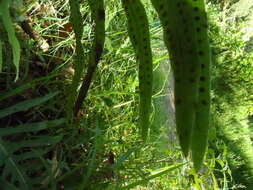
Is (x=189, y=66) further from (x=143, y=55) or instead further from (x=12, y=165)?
(x=12, y=165)

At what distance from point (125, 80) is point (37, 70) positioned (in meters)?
0.32

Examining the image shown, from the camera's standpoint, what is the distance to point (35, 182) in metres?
0.58

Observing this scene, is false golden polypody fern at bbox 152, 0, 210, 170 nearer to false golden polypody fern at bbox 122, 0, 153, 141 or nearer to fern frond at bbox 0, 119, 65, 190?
false golden polypody fern at bbox 122, 0, 153, 141

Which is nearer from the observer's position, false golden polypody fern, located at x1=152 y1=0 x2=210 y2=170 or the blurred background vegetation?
false golden polypody fern, located at x1=152 y1=0 x2=210 y2=170

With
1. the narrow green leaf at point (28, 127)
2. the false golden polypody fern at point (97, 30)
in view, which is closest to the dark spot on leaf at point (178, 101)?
the false golden polypody fern at point (97, 30)

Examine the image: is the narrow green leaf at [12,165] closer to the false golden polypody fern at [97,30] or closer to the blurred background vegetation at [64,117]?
the blurred background vegetation at [64,117]

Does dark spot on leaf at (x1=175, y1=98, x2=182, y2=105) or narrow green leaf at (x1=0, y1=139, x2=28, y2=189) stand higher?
dark spot on leaf at (x1=175, y1=98, x2=182, y2=105)

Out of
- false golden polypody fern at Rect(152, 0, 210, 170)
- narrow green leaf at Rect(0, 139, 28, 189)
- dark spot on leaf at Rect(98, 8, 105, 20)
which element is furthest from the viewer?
narrow green leaf at Rect(0, 139, 28, 189)

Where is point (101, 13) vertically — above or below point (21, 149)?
above

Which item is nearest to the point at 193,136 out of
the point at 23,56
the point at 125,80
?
the point at 23,56

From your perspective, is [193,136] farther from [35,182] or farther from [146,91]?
[35,182]

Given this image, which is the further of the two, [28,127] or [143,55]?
[28,127]

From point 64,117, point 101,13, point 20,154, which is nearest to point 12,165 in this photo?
point 20,154

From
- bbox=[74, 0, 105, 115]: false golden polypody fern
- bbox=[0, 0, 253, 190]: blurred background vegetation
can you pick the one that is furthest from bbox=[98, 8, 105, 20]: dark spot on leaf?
bbox=[0, 0, 253, 190]: blurred background vegetation
